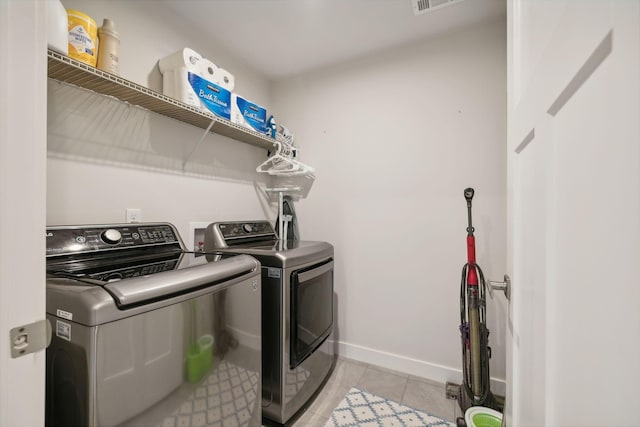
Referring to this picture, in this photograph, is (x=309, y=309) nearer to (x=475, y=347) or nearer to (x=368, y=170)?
(x=475, y=347)

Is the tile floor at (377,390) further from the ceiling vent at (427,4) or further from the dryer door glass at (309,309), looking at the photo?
the ceiling vent at (427,4)

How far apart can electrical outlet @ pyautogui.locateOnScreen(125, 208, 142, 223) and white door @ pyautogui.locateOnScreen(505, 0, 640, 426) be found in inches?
72.1

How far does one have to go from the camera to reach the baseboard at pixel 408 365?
77.1 inches

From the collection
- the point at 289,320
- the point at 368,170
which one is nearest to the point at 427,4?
the point at 368,170

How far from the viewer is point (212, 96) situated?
68.1 inches

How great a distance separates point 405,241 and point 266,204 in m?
1.40

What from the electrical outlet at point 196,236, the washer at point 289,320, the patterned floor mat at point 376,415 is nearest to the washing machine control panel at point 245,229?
the washer at point 289,320

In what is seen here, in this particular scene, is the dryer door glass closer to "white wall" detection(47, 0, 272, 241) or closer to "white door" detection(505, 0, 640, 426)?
"white wall" detection(47, 0, 272, 241)

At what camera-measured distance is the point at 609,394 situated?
0.94 feet

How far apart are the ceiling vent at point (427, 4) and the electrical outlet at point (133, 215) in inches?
83.9

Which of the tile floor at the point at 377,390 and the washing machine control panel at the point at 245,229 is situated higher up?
the washing machine control panel at the point at 245,229

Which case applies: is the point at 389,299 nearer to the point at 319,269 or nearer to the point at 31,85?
the point at 319,269

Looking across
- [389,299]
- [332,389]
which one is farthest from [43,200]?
[389,299]

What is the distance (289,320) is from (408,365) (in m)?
1.21
